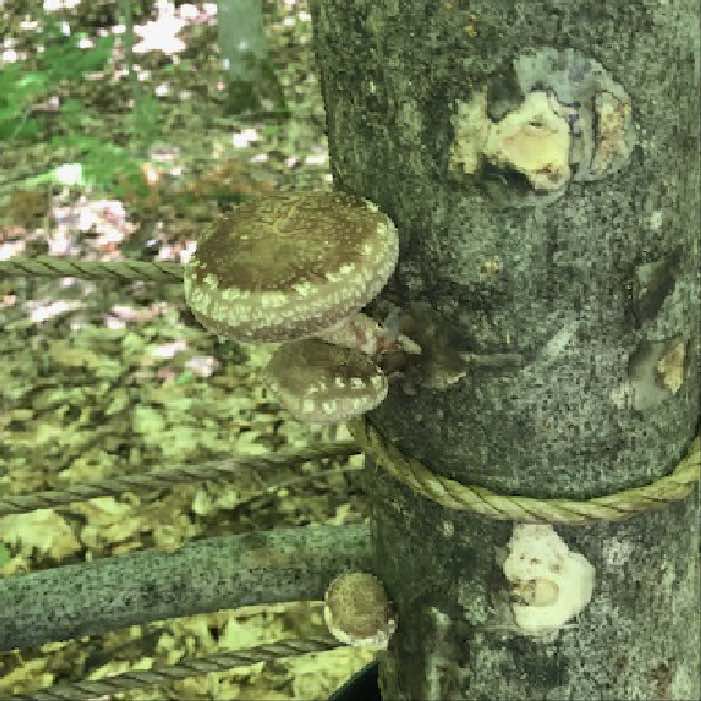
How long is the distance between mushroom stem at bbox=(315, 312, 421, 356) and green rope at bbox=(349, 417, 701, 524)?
0.47ft

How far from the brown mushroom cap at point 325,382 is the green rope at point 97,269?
12.1 inches

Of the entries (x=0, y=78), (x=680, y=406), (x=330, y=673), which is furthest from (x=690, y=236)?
(x=0, y=78)

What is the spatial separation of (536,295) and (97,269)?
61 cm

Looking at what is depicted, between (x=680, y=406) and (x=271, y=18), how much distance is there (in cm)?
600

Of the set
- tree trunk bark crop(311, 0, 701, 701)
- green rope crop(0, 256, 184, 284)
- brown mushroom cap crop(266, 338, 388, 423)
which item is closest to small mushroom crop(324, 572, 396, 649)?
tree trunk bark crop(311, 0, 701, 701)

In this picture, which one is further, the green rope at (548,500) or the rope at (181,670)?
the rope at (181,670)

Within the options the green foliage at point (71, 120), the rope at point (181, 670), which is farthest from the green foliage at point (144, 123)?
the rope at point (181, 670)

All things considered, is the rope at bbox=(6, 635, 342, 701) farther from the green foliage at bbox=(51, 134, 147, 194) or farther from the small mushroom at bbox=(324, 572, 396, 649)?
the green foliage at bbox=(51, 134, 147, 194)

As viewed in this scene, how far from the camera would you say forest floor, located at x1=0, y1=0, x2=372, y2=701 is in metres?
2.23

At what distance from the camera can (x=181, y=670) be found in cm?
125

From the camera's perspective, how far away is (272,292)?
A: 0.71 metres

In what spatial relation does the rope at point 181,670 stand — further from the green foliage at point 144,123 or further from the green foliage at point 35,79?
the green foliage at point 35,79

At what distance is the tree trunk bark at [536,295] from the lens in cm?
71

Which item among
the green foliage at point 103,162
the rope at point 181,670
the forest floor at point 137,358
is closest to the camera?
the rope at point 181,670
